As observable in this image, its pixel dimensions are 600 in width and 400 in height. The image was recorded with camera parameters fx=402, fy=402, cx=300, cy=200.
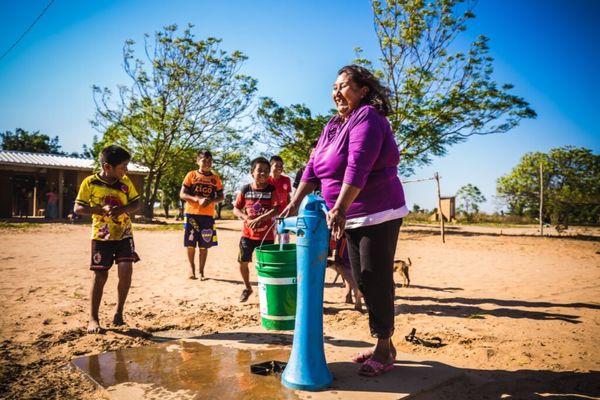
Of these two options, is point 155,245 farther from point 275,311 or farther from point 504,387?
point 504,387

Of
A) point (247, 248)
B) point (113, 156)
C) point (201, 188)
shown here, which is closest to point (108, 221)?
point (113, 156)

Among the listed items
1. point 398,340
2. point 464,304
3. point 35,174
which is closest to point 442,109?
point 464,304

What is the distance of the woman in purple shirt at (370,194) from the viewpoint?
2.42 metres

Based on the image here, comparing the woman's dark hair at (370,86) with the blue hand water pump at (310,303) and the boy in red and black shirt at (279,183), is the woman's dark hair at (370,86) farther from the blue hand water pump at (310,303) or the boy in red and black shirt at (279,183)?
the boy in red and black shirt at (279,183)

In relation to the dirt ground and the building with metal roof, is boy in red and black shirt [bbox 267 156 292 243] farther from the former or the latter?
the building with metal roof

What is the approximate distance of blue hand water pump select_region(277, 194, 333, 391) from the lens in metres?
2.37

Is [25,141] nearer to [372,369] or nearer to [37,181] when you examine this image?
[37,181]

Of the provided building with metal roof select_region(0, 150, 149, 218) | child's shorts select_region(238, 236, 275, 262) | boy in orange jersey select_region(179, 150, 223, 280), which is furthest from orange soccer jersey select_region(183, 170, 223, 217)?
building with metal roof select_region(0, 150, 149, 218)

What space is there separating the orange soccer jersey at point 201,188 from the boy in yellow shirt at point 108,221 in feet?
8.11

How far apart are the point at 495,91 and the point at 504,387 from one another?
19.4 meters

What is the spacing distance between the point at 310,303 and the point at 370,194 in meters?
0.77

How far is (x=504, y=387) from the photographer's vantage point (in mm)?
2557

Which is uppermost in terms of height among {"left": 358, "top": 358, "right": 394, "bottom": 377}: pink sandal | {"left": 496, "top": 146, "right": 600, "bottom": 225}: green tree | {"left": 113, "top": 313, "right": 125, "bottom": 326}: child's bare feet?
{"left": 496, "top": 146, "right": 600, "bottom": 225}: green tree

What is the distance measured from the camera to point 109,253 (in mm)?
3721
